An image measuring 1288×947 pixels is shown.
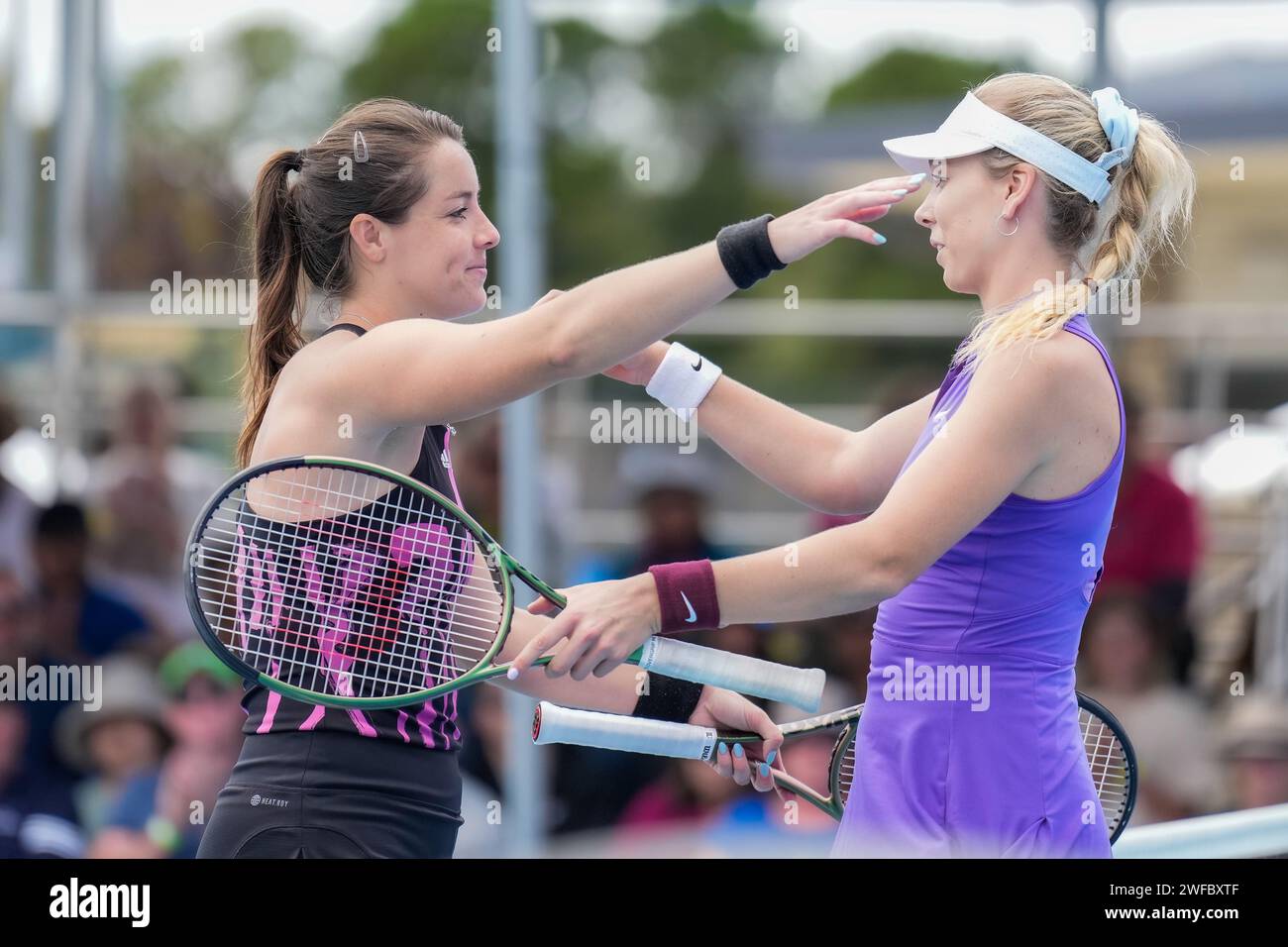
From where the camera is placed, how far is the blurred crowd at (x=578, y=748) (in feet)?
14.5

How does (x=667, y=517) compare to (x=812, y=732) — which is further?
(x=667, y=517)

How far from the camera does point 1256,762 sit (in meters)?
4.37

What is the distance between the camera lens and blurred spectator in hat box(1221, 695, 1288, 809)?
432 cm

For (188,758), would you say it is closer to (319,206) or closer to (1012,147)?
(319,206)

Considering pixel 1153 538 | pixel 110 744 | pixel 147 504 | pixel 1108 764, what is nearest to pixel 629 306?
pixel 1108 764

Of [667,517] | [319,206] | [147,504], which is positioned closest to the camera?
[319,206]

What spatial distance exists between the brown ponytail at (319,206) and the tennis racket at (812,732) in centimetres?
63

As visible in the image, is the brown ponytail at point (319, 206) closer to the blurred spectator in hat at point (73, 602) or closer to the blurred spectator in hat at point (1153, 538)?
the blurred spectator in hat at point (73, 602)

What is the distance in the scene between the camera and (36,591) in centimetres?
513

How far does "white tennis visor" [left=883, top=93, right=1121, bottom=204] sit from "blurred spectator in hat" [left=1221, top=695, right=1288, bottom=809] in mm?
2783

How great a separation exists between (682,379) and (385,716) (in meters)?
0.71

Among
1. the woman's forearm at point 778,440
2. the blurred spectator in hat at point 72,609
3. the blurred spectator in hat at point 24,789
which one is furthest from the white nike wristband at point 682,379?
the blurred spectator in hat at point 72,609

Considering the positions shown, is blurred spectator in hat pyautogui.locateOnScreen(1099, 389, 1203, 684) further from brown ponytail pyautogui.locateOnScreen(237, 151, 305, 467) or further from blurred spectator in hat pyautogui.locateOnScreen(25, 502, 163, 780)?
brown ponytail pyautogui.locateOnScreen(237, 151, 305, 467)
